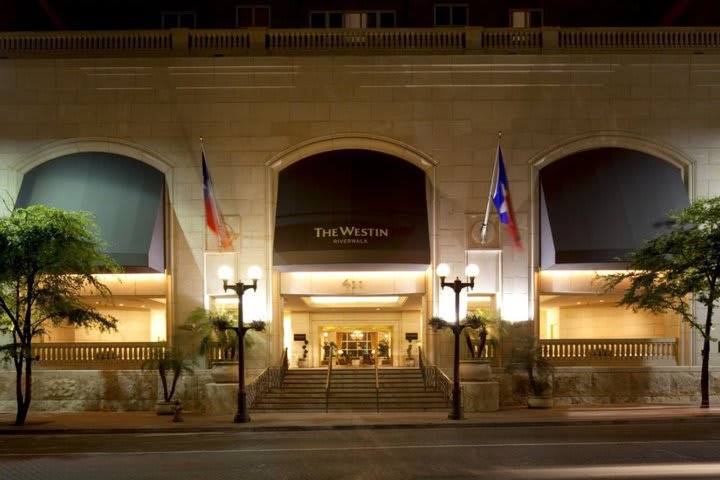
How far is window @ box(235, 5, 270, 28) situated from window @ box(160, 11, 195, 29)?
203cm

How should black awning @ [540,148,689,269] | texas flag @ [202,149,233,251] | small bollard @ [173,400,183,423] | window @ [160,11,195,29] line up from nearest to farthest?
small bollard @ [173,400,183,423] → texas flag @ [202,149,233,251] → black awning @ [540,148,689,269] → window @ [160,11,195,29]

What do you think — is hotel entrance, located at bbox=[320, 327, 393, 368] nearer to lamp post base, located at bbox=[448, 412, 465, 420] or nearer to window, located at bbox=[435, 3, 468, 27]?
lamp post base, located at bbox=[448, 412, 465, 420]

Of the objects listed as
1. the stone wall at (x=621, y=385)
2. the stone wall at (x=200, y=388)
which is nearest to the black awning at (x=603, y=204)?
the stone wall at (x=621, y=385)

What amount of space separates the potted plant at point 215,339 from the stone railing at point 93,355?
1975mm

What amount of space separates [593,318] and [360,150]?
13208mm

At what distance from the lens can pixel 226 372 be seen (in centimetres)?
2577

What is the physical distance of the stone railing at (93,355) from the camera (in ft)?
92.7

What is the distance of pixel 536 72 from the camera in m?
29.3

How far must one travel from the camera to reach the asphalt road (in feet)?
46.0

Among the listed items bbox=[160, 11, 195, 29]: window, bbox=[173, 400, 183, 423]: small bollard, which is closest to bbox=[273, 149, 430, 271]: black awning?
bbox=[173, 400, 183, 423]: small bollard

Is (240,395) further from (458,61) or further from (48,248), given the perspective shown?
(458,61)

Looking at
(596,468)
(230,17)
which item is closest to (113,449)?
(596,468)

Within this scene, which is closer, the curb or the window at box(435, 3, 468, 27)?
the curb

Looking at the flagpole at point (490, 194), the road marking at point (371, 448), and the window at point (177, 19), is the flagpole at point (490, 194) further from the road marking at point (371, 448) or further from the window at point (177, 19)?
the window at point (177, 19)
